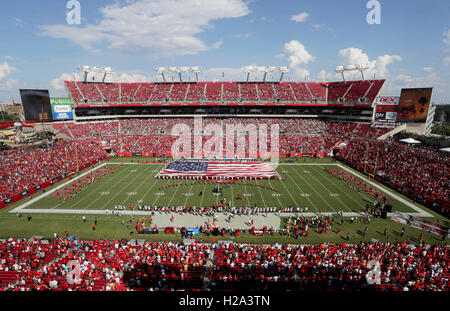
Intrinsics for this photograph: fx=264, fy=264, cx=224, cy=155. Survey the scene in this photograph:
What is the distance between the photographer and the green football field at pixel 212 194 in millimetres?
26359

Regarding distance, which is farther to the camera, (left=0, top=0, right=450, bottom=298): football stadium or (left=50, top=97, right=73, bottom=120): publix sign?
(left=50, top=97, right=73, bottom=120): publix sign

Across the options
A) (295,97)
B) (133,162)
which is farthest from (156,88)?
(295,97)

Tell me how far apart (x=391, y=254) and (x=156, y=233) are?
16302mm

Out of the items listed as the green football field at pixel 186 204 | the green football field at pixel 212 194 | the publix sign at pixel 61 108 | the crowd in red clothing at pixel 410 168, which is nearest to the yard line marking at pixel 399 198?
the green football field at pixel 186 204

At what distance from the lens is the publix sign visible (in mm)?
52438

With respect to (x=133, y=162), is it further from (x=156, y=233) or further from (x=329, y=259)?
(x=329, y=259)

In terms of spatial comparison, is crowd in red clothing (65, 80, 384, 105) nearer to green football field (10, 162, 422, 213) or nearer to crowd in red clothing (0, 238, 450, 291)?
green football field (10, 162, 422, 213)

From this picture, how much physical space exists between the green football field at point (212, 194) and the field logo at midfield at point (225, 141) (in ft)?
31.3

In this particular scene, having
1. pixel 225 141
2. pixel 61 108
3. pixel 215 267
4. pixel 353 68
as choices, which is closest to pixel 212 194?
pixel 215 267

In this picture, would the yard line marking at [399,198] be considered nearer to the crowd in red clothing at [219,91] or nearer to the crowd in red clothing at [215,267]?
the crowd in red clothing at [215,267]

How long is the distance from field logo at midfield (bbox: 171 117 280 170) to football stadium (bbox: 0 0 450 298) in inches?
15.4

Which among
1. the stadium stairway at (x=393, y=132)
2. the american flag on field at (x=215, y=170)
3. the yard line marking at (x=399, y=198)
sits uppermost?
the stadium stairway at (x=393, y=132)

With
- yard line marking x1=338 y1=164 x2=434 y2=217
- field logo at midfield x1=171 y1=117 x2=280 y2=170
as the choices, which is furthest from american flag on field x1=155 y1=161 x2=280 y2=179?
yard line marking x1=338 y1=164 x2=434 y2=217

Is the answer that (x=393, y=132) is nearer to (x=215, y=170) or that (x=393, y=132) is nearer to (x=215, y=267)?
(x=215, y=170)
